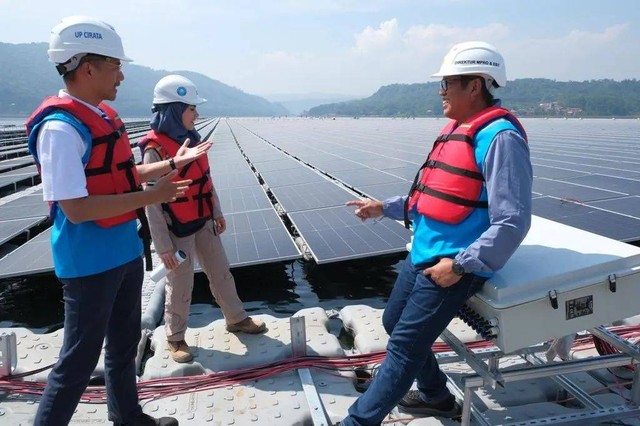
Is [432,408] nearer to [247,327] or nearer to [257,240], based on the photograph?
[247,327]

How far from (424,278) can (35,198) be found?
30.9 feet

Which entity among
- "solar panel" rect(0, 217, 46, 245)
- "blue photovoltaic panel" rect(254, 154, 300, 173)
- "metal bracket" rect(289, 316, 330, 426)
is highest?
"blue photovoltaic panel" rect(254, 154, 300, 173)

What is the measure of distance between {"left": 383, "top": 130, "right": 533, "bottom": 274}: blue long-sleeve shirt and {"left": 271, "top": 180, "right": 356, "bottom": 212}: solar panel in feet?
17.1

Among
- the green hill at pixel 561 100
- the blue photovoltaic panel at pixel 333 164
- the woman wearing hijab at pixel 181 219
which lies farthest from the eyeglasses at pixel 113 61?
the green hill at pixel 561 100

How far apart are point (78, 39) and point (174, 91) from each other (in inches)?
42.7

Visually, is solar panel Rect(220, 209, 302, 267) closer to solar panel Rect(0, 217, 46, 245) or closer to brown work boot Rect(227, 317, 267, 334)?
brown work boot Rect(227, 317, 267, 334)

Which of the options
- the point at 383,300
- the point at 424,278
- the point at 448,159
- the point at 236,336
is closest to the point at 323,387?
the point at 236,336

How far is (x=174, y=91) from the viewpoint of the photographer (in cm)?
328

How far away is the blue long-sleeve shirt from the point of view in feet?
7.02

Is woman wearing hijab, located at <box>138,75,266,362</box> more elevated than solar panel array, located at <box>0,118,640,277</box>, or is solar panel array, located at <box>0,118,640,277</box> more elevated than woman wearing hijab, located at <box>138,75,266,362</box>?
woman wearing hijab, located at <box>138,75,266,362</box>

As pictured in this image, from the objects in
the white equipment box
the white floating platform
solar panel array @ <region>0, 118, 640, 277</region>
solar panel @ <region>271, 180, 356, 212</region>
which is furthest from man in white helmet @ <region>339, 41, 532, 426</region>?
solar panel @ <region>271, 180, 356, 212</region>

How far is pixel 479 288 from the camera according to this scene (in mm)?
2404

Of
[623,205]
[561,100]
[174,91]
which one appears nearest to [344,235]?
[174,91]

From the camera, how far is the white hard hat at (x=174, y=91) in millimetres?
3275
